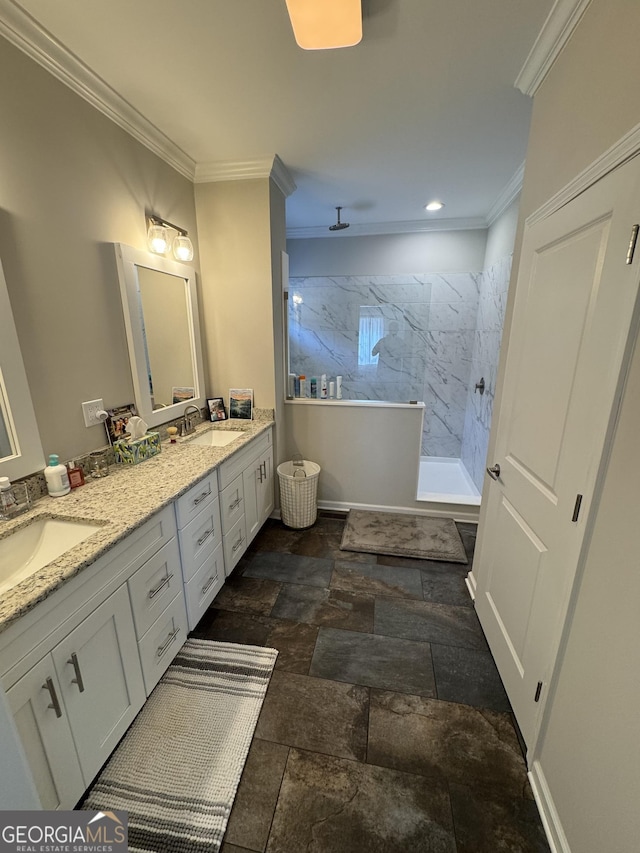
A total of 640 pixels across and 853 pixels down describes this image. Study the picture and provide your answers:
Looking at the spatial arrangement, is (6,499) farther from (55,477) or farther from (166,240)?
(166,240)

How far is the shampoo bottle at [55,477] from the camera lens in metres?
1.40

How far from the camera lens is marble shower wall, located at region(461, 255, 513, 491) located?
2863 mm

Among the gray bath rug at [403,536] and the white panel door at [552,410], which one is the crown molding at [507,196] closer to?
the white panel door at [552,410]

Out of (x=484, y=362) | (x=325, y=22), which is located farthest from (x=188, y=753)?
(x=484, y=362)

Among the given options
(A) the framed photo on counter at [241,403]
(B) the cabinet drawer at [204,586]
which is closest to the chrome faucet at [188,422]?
(A) the framed photo on counter at [241,403]

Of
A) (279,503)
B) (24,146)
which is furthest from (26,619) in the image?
(279,503)

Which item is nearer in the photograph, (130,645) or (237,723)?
(130,645)

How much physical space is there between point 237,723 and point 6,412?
1.53m

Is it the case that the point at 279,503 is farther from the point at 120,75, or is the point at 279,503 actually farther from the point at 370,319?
the point at 120,75

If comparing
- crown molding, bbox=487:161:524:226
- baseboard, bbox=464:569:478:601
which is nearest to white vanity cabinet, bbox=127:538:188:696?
baseboard, bbox=464:569:478:601

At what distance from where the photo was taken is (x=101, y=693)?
3.68ft

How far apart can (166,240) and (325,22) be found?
52.5 inches

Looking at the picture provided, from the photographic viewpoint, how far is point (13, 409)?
130 centimetres

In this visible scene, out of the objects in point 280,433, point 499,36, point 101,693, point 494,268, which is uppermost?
point 499,36
